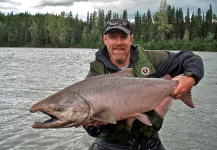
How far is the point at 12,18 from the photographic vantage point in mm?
158875

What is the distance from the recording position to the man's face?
13.6ft

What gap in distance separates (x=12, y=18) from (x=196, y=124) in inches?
6378

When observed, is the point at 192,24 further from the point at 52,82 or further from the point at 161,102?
the point at 161,102

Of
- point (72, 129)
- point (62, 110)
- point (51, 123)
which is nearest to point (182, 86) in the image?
point (62, 110)

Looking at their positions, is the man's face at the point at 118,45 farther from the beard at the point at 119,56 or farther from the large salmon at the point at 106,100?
the large salmon at the point at 106,100

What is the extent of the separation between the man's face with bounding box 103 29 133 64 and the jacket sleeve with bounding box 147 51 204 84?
1.56 ft

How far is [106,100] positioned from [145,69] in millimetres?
1095

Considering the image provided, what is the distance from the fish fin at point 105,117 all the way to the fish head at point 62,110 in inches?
4.3

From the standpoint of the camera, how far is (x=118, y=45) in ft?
13.6

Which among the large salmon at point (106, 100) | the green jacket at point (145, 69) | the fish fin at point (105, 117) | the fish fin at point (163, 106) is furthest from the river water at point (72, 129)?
the fish fin at point (105, 117)

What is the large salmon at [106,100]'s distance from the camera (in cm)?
311

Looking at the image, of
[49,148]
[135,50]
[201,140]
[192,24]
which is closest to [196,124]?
[201,140]

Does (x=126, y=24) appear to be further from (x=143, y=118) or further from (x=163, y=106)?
(x=143, y=118)

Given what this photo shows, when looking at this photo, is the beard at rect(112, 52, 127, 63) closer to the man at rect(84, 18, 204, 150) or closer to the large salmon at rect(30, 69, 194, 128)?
the man at rect(84, 18, 204, 150)
